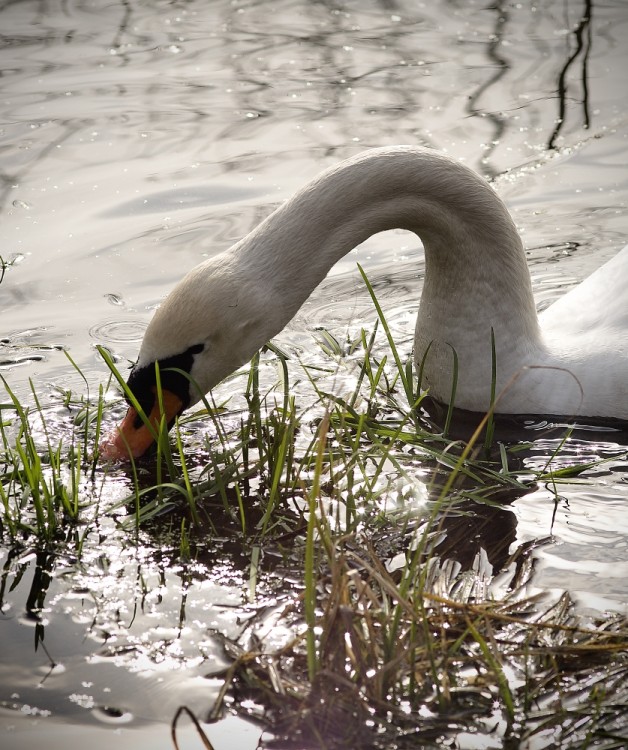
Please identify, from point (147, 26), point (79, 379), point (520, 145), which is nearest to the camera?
point (79, 379)

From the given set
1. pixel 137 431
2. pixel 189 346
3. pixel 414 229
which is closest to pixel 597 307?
pixel 414 229

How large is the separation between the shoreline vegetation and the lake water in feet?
0.33

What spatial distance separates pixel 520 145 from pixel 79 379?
379 centimetres

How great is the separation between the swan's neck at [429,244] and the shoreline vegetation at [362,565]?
0.36m

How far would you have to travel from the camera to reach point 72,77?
836 centimetres

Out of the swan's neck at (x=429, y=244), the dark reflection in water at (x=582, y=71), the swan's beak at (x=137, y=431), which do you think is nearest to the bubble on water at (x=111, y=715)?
the swan's beak at (x=137, y=431)

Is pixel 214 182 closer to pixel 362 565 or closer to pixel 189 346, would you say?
pixel 189 346

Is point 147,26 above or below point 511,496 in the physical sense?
above

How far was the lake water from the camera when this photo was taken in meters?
3.18

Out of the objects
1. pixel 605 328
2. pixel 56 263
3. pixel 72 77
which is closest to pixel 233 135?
pixel 72 77

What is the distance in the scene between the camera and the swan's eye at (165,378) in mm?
3891

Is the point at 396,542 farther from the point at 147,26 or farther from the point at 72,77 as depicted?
the point at 147,26

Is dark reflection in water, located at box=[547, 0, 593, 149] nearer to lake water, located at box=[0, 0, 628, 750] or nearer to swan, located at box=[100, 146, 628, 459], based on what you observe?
lake water, located at box=[0, 0, 628, 750]

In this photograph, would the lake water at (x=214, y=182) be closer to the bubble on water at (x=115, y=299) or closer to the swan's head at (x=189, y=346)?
the bubble on water at (x=115, y=299)
